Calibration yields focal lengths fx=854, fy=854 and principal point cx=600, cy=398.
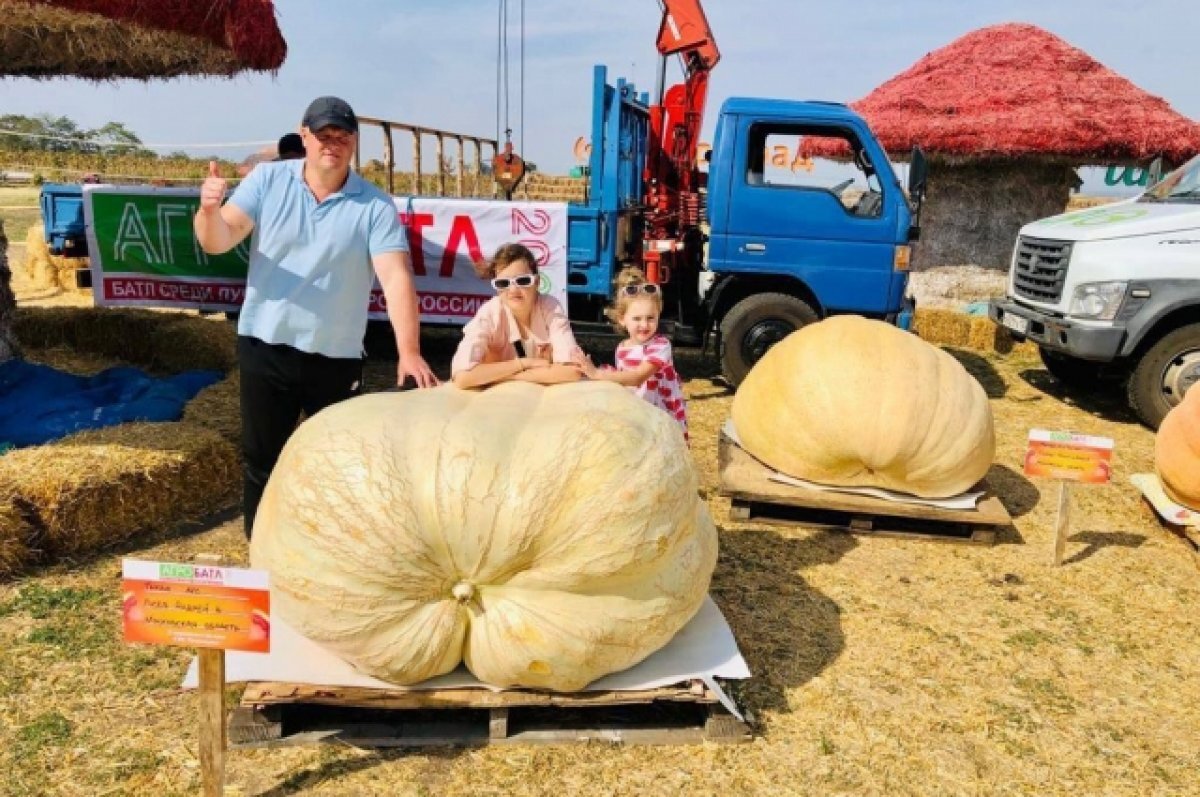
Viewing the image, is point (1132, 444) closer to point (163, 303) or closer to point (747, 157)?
point (747, 157)

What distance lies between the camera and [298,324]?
3.52m

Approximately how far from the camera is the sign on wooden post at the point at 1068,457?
416cm

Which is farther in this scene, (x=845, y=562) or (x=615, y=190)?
(x=615, y=190)

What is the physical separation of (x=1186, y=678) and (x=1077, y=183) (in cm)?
→ 995

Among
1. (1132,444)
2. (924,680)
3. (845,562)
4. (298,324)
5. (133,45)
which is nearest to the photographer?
(924,680)

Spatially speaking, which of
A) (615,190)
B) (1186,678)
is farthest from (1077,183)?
(1186,678)

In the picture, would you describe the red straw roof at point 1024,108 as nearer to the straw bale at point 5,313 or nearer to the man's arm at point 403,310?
the man's arm at point 403,310

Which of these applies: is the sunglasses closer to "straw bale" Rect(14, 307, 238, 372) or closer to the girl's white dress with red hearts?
the girl's white dress with red hearts

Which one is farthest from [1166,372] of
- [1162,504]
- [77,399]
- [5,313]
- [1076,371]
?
[5,313]

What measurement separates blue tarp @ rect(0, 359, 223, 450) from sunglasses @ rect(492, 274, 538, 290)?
307 cm

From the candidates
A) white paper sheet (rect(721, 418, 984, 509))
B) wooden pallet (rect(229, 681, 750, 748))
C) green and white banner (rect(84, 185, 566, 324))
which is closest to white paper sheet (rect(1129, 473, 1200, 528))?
white paper sheet (rect(721, 418, 984, 509))

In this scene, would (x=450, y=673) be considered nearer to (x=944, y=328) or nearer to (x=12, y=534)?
(x=12, y=534)

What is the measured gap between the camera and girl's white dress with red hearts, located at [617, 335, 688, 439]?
404 centimetres

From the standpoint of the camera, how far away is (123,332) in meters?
7.74
